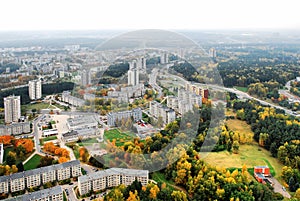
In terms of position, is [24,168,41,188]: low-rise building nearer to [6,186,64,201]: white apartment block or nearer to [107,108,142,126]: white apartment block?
[6,186,64,201]: white apartment block

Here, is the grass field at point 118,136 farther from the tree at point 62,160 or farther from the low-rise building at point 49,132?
the low-rise building at point 49,132

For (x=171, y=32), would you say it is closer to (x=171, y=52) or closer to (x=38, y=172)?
(x=171, y=52)

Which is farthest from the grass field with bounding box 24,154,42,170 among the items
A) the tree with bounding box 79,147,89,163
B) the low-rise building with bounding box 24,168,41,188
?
the tree with bounding box 79,147,89,163

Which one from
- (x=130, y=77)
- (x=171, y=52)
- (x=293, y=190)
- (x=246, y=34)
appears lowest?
(x=293, y=190)

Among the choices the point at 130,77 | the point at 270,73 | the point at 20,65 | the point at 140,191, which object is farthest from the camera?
the point at 20,65

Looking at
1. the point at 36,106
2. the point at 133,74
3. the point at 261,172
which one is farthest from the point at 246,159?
the point at 36,106

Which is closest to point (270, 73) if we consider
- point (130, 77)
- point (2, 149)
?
point (130, 77)

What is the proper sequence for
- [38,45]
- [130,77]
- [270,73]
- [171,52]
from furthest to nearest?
1. [38,45]
2. [270,73]
3. [130,77]
4. [171,52]

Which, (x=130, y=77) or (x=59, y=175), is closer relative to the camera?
(x=59, y=175)
